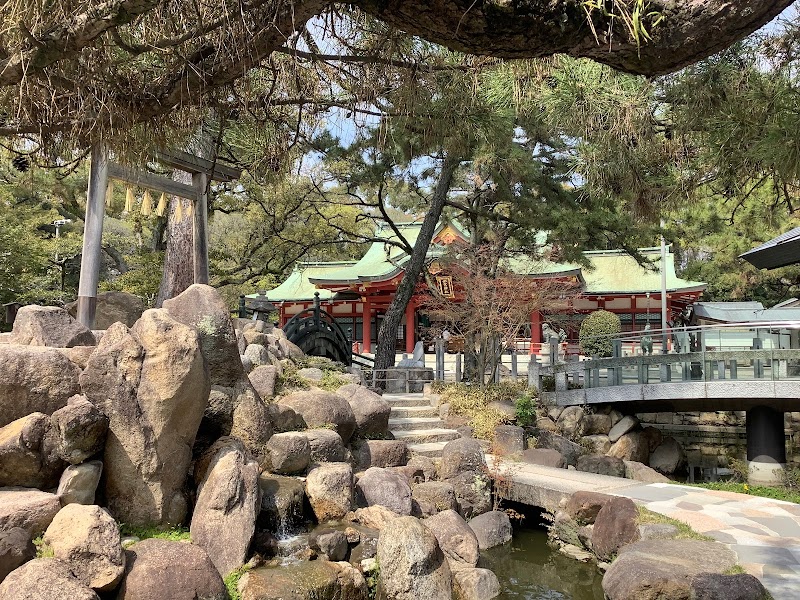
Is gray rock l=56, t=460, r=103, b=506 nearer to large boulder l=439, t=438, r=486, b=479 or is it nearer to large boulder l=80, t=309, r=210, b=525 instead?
large boulder l=80, t=309, r=210, b=525

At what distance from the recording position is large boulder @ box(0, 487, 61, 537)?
4207 mm

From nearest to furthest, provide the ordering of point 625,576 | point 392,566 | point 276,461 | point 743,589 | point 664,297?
point 743,589, point 625,576, point 392,566, point 276,461, point 664,297

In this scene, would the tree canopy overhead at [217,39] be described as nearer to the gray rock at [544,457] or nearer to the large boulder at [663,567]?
the large boulder at [663,567]

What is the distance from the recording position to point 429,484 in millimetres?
7641

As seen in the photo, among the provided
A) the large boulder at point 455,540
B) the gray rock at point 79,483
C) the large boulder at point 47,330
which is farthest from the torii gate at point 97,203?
the large boulder at point 455,540

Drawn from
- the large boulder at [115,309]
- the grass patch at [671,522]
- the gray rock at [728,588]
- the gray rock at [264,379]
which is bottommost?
the grass patch at [671,522]

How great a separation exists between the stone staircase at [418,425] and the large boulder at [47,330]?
504 cm

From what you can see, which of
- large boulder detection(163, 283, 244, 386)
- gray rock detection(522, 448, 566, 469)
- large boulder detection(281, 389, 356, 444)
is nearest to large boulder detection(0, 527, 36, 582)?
large boulder detection(163, 283, 244, 386)

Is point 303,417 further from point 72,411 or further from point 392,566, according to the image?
point 72,411

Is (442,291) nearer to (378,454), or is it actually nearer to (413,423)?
(413,423)

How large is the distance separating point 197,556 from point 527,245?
35.9ft

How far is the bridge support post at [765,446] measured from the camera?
9.37 meters

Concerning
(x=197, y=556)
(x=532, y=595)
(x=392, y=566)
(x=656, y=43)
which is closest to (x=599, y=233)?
(x=532, y=595)

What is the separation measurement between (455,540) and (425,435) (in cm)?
389
